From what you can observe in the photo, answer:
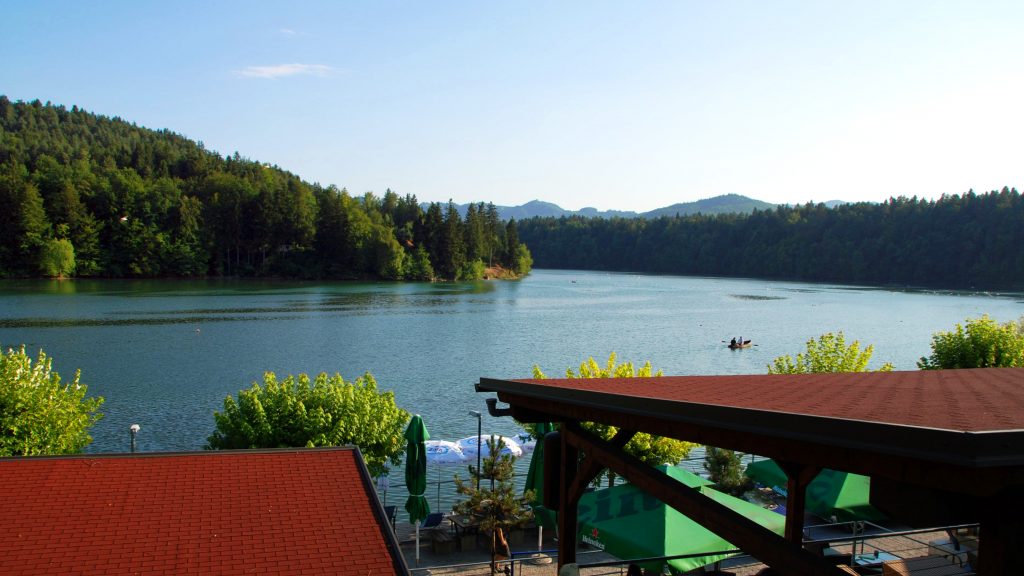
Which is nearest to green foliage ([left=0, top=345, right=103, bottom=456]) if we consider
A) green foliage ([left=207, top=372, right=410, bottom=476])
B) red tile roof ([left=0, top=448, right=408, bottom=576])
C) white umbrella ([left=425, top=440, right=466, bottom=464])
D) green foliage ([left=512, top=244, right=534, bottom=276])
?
green foliage ([left=207, top=372, right=410, bottom=476])

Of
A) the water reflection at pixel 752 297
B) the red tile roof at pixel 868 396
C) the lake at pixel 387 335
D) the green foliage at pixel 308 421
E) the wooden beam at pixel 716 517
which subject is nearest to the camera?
the red tile roof at pixel 868 396

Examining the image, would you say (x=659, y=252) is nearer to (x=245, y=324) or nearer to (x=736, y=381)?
(x=245, y=324)

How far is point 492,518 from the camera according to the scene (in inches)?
542

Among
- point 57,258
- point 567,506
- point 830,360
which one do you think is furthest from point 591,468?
point 57,258

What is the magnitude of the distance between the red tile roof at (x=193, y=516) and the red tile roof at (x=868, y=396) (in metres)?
2.00

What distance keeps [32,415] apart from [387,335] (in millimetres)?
34600

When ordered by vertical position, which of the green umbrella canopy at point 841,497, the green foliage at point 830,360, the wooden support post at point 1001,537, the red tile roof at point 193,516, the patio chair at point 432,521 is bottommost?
the patio chair at point 432,521

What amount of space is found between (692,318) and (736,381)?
6443 cm

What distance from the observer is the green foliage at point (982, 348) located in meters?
21.7

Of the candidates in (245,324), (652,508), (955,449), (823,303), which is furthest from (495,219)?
(955,449)

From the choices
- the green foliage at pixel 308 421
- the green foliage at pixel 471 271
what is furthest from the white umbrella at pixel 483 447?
the green foliage at pixel 471 271

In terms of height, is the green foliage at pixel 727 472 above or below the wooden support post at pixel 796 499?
below

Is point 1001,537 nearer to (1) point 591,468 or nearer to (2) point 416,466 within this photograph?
(1) point 591,468

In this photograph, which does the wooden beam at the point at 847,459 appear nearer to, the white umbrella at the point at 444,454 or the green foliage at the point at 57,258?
the white umbrella at the point at 444,454
